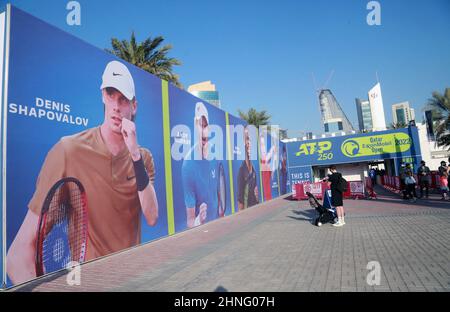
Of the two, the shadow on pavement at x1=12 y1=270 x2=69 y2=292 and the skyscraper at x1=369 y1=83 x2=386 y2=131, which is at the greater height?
the skyscraper at x1=369 y1=83 x2=386 y2=131

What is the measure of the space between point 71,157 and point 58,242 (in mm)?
1787

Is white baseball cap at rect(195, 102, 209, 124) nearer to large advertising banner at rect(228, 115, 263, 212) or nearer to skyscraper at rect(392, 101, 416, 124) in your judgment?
large advertising banner at rect(228, 115, 263, 212)

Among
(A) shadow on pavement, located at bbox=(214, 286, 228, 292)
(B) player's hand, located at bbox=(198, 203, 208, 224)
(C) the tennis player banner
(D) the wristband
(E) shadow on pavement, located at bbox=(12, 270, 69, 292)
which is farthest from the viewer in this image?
(B) player's hand, located at bbox=(198, 203, 208, 224)

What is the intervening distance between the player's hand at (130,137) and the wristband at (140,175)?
168 millimetres

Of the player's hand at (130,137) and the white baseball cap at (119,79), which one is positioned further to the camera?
the player's hand at (130,137)

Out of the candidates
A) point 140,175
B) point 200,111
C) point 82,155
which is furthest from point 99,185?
point 200,111

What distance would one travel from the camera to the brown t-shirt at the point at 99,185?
21.7 feet

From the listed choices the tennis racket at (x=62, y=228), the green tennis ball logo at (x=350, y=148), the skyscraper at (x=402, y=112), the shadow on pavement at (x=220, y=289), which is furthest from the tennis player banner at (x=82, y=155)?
the skyscraper at (x=402, y=112)

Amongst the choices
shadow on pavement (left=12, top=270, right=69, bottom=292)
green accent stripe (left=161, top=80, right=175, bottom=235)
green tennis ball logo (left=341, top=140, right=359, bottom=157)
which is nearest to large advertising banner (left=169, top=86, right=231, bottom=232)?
green accent stripe (left=161, top=80, right=175, bottom=235)

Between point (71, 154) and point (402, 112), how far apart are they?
208m

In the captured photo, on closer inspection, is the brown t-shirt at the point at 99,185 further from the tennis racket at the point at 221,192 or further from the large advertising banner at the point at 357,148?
the large advertising banner at the point at 357,148

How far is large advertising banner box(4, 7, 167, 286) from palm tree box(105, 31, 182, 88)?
12.6 meters

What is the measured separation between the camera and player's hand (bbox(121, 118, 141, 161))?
29.0ft

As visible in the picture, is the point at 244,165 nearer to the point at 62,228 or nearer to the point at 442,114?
the point at 62,228
